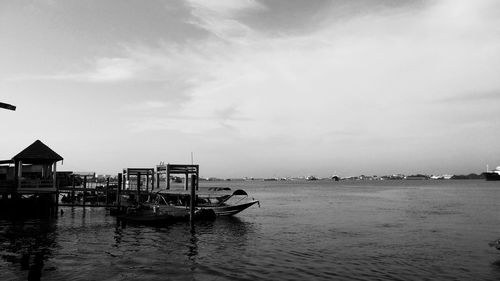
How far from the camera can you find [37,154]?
40.8 metres

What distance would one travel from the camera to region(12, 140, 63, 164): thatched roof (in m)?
40.1

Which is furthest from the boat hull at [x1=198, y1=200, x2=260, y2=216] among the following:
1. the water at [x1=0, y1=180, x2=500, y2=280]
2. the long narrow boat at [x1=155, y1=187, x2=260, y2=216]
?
the water at [x1=0, y1=180, x2=500, y2=280]

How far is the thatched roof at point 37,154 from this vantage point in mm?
40094

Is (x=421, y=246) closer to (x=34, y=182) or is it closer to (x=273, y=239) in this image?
(x=273, y=239)

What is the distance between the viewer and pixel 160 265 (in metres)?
21.3

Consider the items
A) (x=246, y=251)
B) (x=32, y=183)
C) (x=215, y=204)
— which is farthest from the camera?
(x=215, y=204)

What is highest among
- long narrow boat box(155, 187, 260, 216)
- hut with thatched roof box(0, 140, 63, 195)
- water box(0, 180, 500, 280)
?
hut with thatched roof box(0, 140, 63, 195)

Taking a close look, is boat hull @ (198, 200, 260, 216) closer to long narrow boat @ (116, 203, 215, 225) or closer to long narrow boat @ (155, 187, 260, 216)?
long narrow boat @ (155, 187, 260, 216)

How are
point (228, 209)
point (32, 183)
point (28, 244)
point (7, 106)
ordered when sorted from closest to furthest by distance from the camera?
point (7, 106) → point (28, 244) → point (32, 183) → point (228, 209)

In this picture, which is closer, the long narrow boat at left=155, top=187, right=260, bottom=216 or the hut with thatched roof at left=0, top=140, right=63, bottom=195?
the hut with thatched roof at left=0, top=140, right=63, bottom=195

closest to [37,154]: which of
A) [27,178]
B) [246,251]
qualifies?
[27,178]

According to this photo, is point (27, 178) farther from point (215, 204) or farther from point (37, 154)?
point (215, 204)

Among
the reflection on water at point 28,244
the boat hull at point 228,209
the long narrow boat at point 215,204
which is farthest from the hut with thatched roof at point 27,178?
the boat hull at point 228,209

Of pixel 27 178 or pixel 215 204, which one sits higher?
pixel 27 178
